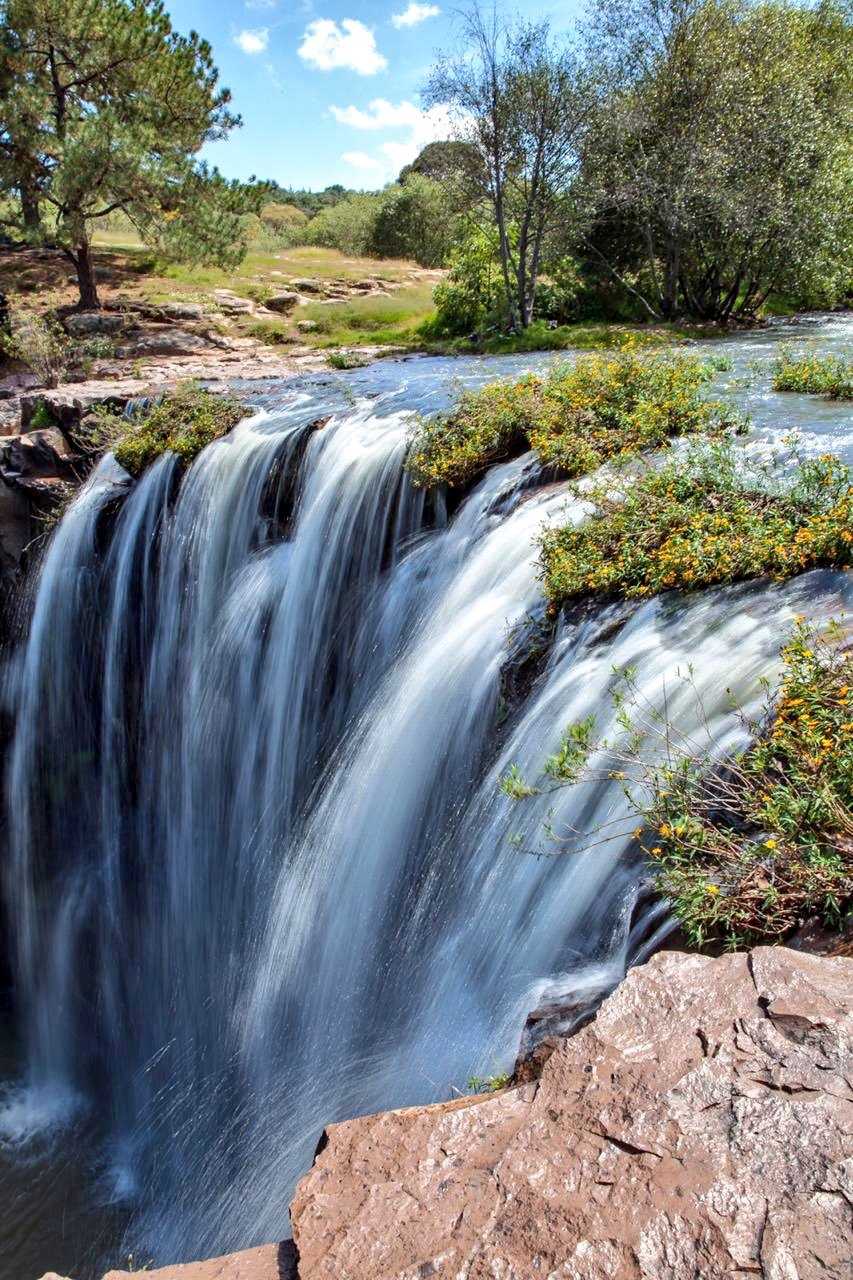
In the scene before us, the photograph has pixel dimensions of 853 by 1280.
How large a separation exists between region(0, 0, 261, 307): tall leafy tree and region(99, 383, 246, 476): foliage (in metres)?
13.2

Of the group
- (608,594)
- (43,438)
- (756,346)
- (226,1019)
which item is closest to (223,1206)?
(226,1019)

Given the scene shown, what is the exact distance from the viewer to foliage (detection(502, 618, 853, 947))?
9.25ft

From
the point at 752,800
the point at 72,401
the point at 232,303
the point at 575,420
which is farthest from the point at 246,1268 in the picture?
the point at 232,303

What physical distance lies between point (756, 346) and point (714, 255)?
7006 millimetres

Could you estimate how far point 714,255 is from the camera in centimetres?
1998

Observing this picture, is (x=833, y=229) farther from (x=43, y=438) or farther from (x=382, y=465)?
(x=43, y=438)

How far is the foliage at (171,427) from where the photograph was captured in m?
10.4

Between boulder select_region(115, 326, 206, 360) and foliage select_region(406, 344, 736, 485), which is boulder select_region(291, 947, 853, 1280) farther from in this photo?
boulder select_region(115, 326, 206, 360)

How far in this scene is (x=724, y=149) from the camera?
18594mm

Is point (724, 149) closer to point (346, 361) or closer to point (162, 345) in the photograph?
point (346, 361)

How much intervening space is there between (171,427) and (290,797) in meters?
5.94

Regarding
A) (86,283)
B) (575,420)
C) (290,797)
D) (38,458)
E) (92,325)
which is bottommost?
(290,797)

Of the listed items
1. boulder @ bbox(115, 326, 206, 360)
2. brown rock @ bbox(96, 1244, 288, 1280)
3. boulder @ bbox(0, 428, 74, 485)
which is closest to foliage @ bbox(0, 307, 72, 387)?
boulder @ bbox(115, 326, 206, 360)

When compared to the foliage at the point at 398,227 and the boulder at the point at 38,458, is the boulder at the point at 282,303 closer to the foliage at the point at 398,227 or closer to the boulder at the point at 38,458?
the boulder at the point at 38,458
